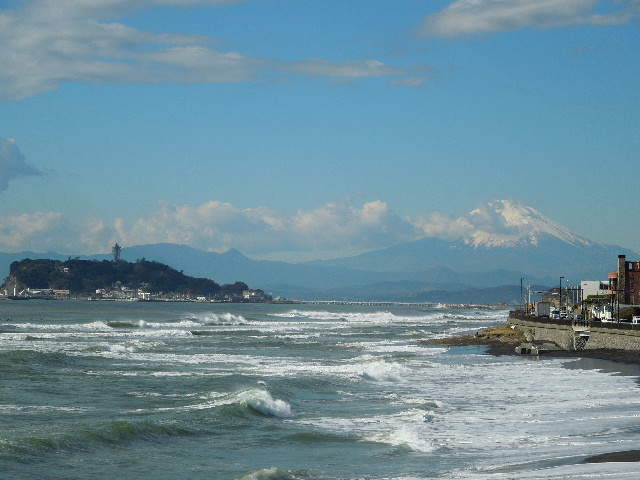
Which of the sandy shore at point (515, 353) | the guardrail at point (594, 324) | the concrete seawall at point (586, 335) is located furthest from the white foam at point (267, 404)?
the guardrail at point (594, 324)

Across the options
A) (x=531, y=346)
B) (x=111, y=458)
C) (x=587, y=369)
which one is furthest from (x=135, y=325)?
(x=111, y=458)

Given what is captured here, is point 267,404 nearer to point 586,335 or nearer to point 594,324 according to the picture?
point 586,335

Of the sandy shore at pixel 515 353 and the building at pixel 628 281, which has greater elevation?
the building at pixel 628 281

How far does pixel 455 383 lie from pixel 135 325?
62022 millimetres

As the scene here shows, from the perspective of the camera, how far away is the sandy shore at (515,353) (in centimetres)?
1698

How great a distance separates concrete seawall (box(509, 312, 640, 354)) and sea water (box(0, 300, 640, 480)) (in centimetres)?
618

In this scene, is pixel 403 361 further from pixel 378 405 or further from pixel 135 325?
pixel 135 325

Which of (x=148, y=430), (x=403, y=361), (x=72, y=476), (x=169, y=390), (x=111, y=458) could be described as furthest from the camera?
(x=403, y=361)

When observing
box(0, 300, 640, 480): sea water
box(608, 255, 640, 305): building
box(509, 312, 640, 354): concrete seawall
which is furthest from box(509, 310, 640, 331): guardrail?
box(608, 255, 640, 305): building

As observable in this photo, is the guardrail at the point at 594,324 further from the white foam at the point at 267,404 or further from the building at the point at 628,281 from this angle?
the white foam at the point at 267,404

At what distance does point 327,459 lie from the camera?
715 inches

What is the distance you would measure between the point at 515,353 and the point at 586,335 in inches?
205

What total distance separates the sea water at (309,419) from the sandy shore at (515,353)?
643mm

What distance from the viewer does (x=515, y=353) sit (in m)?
50.3
